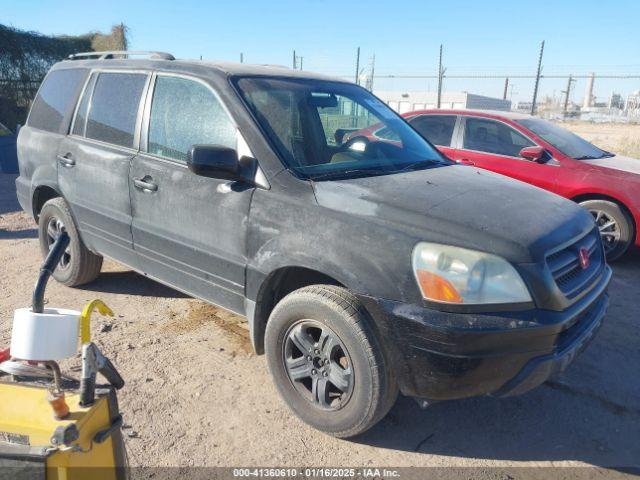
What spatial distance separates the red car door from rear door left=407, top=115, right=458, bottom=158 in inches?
6.1

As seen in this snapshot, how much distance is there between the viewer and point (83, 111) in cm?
402

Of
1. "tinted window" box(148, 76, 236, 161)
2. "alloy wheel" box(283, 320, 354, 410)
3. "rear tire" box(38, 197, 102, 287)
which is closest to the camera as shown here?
"alloy wheel" box(283, 320, 354, 410)

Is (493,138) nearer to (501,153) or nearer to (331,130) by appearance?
(501,153)

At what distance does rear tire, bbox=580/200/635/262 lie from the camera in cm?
551

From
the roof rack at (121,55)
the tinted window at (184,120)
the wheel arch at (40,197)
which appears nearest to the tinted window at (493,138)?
the roof rack at (121,55)

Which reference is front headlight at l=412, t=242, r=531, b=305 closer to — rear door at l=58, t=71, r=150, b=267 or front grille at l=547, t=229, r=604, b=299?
front grille at l=547, t=229, r=604, b=299

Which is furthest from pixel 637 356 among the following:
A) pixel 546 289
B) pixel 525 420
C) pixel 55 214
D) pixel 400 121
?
pixel 55 214

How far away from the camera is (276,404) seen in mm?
2965

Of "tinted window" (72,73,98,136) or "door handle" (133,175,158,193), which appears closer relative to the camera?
"door handle" (133,175,158,193)

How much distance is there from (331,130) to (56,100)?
246cm

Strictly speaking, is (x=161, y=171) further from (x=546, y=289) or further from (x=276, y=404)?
(x=546, y=289)

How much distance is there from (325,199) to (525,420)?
1724 millimetres

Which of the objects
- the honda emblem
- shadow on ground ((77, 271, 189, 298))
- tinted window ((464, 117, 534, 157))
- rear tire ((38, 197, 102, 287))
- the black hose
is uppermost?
tinted window ((464, 117, 534, 157))

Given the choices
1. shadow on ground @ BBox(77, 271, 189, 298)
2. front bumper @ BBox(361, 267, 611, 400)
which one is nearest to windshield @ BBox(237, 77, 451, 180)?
front bumper @ BBox(361, 267, 611, 400)
